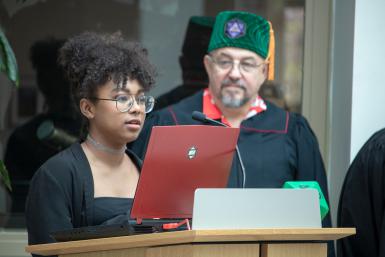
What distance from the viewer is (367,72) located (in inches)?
168

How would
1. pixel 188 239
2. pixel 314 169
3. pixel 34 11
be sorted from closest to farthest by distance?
pixel 188 239 < pixel 314 169 < pixel 34 11

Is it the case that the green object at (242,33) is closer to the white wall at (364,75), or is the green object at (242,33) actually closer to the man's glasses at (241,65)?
the man's glasses at (241,65)

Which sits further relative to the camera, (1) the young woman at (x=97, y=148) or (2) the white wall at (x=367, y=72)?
→ (2) the white wall at (x=367, y=72)

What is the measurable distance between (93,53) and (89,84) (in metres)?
0.13

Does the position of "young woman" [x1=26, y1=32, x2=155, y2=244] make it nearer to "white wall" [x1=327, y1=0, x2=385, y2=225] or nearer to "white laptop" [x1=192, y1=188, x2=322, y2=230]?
"white laptop" [x1=192, y1=188, x2=322, y2=230]

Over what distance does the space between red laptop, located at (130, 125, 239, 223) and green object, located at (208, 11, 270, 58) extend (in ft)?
3.48

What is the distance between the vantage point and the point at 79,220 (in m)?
3.03

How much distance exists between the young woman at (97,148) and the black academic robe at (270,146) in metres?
0.70

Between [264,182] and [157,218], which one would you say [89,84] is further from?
[264,182]

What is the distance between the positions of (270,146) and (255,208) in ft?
4.61

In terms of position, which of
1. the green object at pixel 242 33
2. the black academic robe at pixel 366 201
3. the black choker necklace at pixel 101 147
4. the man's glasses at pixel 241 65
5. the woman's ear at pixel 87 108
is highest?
the green object at pixel 242 33

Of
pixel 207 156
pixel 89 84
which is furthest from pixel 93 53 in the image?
pixel 207 156

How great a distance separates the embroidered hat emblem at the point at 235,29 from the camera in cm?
397

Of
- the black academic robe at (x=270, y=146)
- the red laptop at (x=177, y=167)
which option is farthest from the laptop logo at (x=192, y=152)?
the black academic robe at (x=270, y=146)
